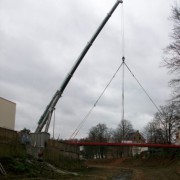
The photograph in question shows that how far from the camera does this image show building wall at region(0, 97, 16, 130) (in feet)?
184

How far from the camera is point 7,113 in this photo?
57500 millimetres

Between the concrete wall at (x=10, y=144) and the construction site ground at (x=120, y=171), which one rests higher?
the concrete wall at (x=10, y=144)

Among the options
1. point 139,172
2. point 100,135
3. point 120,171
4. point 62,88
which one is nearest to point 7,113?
point 120,171

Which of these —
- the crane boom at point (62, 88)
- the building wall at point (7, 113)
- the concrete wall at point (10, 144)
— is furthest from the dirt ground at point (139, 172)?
the building wall at point (7, 113)

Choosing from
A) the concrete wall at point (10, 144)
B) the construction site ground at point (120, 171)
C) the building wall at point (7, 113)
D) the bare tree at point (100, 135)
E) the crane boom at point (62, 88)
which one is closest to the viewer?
the construction site ground at point (120, 171)

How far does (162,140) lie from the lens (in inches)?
3541

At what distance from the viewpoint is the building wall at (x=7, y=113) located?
56.1 meters

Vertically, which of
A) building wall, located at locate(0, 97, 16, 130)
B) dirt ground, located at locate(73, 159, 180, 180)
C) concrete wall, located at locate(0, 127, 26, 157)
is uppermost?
building wall, located at locate(0, 97, 16, 130)

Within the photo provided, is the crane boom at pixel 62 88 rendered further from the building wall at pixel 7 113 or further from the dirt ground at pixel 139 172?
the building wall at pixel 7 113

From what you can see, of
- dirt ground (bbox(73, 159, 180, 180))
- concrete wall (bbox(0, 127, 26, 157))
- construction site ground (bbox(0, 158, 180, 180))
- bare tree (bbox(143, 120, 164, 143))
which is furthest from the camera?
bare tree (bbox(143, 120, 164, 143))

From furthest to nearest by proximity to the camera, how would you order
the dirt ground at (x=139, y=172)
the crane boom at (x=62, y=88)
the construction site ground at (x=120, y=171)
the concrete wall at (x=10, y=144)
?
the crane boom at (x=62, y=88), the dirt ground at (x=139, y=172), the concrete wall at (x=10, y=144), the construction site ground at (x=120, y=171)

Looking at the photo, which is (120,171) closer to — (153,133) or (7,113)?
(7,113)

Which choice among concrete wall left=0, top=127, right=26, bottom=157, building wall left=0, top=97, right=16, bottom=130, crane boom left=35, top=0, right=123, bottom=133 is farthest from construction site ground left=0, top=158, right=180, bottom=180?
building wall left=0, top=97, right=16, bottom=130

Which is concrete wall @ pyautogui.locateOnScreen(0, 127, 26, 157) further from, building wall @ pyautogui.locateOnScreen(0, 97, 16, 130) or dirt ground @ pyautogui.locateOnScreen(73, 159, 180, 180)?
building wall @ pyautogui.locateOnScreen(0, 97, 16, 130)
